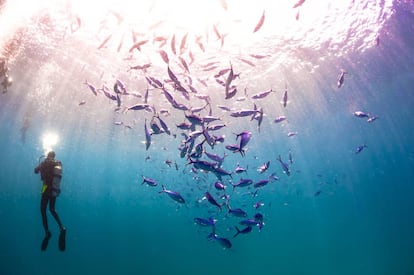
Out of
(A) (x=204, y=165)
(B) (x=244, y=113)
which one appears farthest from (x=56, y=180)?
(B) (x=244, y=113)

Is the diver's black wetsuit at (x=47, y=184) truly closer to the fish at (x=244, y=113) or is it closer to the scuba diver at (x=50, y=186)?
the scuba diver at (x=50, y=186)

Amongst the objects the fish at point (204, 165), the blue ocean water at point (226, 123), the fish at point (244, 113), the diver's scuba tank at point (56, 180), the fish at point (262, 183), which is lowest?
the fish at point (262, 183)

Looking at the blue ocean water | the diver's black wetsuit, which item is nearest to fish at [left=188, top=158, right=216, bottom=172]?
the blue ocean water

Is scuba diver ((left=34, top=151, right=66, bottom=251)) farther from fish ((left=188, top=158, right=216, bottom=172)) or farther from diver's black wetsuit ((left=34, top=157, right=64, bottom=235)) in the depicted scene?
fish ((left=188, top=158, right=216, bottom=172))

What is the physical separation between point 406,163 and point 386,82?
6019 centimetres

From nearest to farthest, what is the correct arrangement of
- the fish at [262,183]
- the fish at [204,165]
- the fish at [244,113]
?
the fish at [204,165]
the fish at [244,113]
the fish at [262,183]

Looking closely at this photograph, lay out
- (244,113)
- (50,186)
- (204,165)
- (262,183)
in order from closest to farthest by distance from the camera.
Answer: (204,165) → (244,113) → (262,183) → (50,186)

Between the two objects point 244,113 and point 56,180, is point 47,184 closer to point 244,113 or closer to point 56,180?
point 56,180

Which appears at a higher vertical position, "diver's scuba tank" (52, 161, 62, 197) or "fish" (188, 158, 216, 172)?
"diver's scuba tank" (52, 161, 62, 197)

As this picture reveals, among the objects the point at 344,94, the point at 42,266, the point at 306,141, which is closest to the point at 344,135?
the point at 306,141

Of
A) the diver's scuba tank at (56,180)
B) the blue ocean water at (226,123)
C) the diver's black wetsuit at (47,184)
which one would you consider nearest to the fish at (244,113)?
the blue ocean water at (226,123)

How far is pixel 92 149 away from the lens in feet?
177

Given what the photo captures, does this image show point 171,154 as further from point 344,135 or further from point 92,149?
point 344,135

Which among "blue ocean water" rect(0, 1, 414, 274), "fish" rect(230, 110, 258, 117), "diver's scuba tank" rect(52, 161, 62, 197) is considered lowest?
"fish" rect(230, 110, 258, 117)
